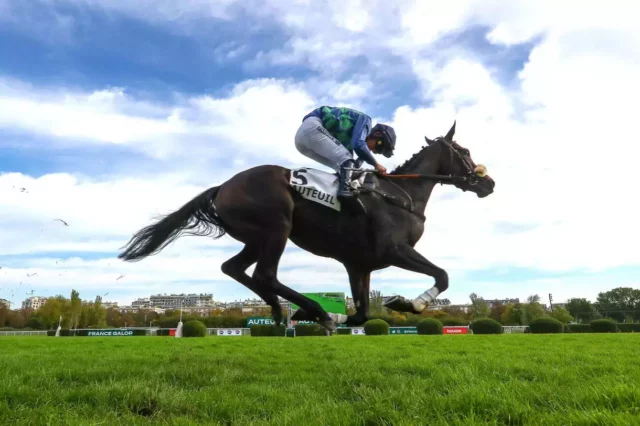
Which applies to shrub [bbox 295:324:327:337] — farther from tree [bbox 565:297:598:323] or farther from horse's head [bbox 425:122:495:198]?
tree [bbox 565:297:598:323]

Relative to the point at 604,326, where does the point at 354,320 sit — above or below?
above

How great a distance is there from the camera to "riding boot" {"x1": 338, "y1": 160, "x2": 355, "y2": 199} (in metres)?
4.84

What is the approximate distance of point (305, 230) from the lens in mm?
4965

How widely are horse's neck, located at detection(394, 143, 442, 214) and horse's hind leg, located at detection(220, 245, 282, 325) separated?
186cm

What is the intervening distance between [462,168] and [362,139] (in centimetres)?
152

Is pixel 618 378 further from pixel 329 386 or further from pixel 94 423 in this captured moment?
pixel 94 423

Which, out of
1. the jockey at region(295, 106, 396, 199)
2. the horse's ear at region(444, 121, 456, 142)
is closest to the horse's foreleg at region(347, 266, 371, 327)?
the jockey at region(295, 106, 396, 199)

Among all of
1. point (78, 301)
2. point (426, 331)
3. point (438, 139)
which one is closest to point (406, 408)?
point (438, 139)

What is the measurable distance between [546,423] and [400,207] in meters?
2.76

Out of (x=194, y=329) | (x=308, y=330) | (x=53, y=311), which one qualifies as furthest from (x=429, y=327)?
(x=53, y=311)

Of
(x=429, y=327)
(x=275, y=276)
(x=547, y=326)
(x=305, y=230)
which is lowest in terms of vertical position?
(x=429, y=327)

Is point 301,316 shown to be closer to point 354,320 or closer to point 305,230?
point 354,320

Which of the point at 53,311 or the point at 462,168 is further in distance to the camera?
the point at 53,311

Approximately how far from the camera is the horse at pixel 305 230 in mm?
4762
